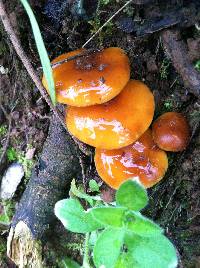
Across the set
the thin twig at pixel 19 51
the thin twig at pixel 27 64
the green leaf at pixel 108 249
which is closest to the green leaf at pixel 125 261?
the green leaf at pixel 108 249

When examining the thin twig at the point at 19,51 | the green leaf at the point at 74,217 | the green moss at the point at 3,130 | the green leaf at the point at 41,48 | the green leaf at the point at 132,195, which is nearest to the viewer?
the green leaf at the point at 132,195

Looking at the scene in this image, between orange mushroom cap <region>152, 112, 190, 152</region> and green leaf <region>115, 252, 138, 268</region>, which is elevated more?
orange mushroom cap <region>152, 112, 190, 152</region>

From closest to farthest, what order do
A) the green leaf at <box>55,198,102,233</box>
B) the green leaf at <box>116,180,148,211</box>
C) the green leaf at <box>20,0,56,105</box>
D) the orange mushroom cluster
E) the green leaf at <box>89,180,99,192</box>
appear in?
the green leaf at <box>116,180,148,211</box>
the green leaf at <box>20,0,56,105</box>
the green leaf at <box>55,198,102,233</box>
the orange mushroom cluster
the green leaf at <box>89,180,99,192</box>

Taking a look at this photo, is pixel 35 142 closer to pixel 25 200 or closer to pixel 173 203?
pixel 25 200

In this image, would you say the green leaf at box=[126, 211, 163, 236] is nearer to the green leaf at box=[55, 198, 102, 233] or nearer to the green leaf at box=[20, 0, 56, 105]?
the green leaf at box=[55, 198, 102, 233]

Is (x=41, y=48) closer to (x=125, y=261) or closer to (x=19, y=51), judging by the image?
(x=19, y=51)

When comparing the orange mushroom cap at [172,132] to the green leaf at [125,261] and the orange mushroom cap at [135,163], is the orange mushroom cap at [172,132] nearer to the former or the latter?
the orange mushroom cap at [135,163]

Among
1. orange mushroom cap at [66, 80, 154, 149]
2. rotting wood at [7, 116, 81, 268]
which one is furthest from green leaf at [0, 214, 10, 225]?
orange mushroom cap at [66, 80, 154, 149]
